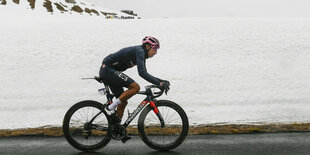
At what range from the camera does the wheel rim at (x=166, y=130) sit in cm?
451

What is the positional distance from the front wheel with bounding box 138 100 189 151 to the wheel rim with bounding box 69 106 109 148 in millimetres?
651

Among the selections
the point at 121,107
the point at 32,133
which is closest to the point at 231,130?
the point at 121,107

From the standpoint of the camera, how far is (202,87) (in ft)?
34.1

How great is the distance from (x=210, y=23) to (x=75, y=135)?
13.8m

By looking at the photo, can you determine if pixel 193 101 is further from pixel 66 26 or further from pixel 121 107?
pixel 66 26

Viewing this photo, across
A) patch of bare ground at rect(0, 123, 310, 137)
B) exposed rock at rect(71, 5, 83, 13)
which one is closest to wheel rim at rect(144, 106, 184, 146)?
patch of bare ground at rect(0, 123, 310, 137)

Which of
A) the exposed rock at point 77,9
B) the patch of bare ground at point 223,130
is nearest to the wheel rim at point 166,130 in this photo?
the patch of bare ground at point 223,130

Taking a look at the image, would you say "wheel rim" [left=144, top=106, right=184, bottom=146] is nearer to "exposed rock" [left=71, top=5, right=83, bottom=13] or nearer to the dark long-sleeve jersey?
the dark long-sleeve jersey

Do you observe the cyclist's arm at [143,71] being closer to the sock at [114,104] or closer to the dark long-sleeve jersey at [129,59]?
the dark long-sleeve jersey at [129,59]

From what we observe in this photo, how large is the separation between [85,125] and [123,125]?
2.01 feet

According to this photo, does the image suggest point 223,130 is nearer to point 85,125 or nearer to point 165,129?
point 165,129

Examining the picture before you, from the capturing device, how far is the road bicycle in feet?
14.6

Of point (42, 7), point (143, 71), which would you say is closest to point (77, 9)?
point (42, 7)

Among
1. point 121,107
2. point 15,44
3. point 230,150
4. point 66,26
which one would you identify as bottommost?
point 230,150
